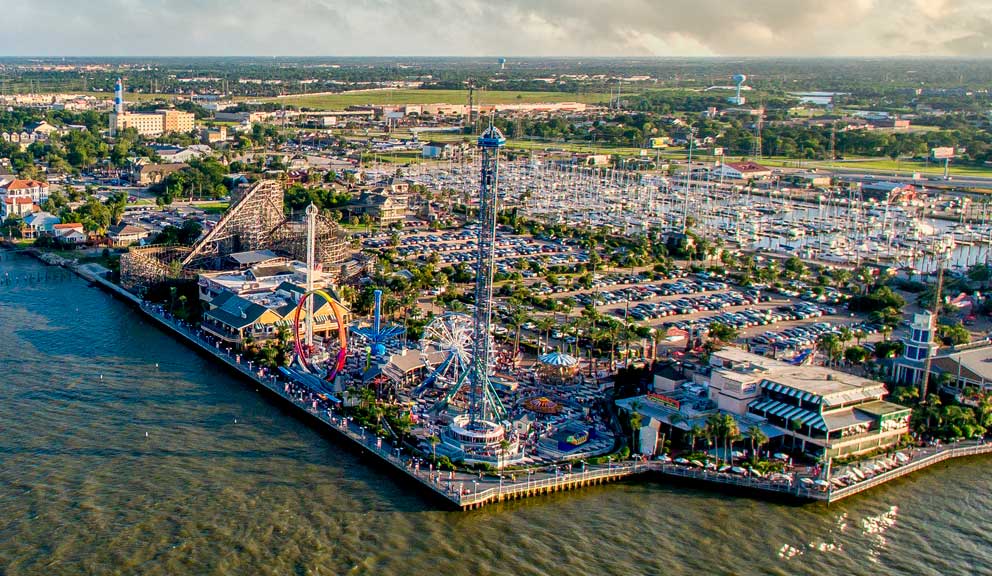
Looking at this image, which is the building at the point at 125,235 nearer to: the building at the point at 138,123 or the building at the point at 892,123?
the building at the point at 138,123

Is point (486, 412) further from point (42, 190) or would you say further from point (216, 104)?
point (216, 104)

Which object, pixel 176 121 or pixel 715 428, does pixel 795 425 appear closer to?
pixel 715 428

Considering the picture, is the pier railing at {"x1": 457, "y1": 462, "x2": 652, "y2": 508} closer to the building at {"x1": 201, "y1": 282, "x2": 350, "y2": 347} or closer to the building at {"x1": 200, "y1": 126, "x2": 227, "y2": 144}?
the building at {"x1": 201, "y1": 282, "x2": 350, "y2": 347}

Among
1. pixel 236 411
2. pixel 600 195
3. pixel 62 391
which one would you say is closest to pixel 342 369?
pixel 236 411

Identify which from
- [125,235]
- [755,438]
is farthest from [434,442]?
[125,235]

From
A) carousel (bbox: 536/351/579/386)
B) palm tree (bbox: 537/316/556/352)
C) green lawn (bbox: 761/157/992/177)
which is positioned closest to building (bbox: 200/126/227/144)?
green lawn (bbox: 761/157/992/177)

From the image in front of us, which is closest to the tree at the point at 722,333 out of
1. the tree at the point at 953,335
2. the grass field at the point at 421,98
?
the tree at the point at 953,335

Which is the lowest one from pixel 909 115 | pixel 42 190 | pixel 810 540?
pixel 810 540

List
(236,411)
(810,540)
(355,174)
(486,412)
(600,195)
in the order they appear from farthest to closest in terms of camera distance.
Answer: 1. (355,174)
2. (600,195)
3. (236,411)
4. (486,412)
5. (810,540)
